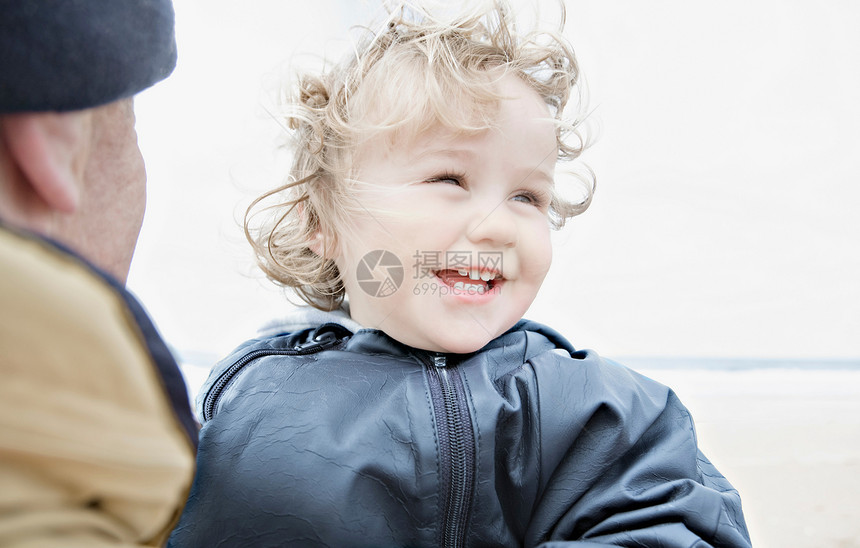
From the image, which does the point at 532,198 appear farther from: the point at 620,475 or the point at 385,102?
the point at 620,475

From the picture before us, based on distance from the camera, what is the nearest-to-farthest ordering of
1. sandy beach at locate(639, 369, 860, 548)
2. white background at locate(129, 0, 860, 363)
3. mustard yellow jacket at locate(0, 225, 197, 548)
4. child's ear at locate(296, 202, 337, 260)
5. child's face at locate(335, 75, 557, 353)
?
mustard yellow jacket at locate(0, 225, 197, 548) → child's face at locate(335, 75, 557, 353) → child's ear at locate(296, 202, 337, 260) → sandy beach at locate(639, 369, 860, 548) → white background at locate(129, 0, 860, 363)

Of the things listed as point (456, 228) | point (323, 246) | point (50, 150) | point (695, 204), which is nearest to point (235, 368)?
point (323, 246)

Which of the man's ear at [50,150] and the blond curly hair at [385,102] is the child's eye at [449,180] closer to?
the blond curly hair at [385,102]

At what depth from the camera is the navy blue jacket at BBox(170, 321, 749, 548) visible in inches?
24.7

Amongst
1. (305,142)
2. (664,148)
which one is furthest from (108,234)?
(664,148)

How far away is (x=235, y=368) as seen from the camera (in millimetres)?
756

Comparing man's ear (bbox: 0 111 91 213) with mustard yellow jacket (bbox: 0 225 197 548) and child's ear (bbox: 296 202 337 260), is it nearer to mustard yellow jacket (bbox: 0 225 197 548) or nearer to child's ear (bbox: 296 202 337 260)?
mustard yellow jacket (bbox: 0 225 197 548)

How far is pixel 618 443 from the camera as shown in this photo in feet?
2.21

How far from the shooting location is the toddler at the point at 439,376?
0.64 meters

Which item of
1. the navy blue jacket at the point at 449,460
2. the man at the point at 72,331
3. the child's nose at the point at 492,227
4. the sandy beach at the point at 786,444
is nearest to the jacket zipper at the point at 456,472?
the navy blue jacket at the point at 449,460

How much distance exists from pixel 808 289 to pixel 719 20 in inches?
31.2

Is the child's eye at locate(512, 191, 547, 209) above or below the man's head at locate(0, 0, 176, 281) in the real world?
below

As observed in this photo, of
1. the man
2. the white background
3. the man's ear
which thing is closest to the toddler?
the man

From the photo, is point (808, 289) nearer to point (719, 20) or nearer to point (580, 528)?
point (719, 20)
